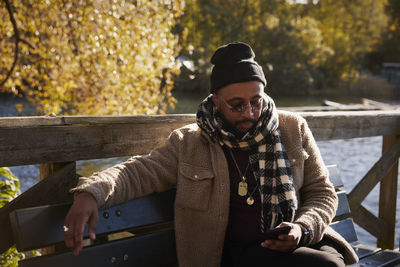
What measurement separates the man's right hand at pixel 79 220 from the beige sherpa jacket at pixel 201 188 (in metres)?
Result: 0.28

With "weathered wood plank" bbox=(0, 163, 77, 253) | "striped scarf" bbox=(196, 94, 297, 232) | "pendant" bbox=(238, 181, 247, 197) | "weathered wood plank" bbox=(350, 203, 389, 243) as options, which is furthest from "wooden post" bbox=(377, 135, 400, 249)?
"weathered wood plank" bbox=(0, 163, 77, 253)

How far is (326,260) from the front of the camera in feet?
7.26

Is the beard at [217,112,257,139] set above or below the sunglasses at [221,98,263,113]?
below

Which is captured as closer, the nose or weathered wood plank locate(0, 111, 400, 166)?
weathered wood plank locate(0, 111, 400, 166)

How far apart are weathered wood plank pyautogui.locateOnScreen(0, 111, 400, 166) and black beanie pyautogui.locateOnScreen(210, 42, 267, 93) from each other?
0.43 m

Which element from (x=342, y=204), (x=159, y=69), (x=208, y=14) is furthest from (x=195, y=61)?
(x=342, y=204)

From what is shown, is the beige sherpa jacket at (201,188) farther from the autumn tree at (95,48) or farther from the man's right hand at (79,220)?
the autumn tree at (95,48)

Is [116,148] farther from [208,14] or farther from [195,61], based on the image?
[208,14]

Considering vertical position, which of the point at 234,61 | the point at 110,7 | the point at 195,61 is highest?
the point at 110,7

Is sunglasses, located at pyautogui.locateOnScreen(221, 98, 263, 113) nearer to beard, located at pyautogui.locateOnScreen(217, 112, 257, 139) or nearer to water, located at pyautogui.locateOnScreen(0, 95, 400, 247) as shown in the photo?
beard, located at pyautogui.locateOnScreen(217, 112, 257, 139)

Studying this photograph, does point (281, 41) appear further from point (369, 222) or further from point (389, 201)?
point (369, 222)

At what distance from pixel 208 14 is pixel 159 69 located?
28.7m

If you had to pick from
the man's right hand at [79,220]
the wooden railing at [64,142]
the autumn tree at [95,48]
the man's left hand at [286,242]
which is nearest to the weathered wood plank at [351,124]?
the wooden railing at [64,142]

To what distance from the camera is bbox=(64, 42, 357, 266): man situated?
2.39m
